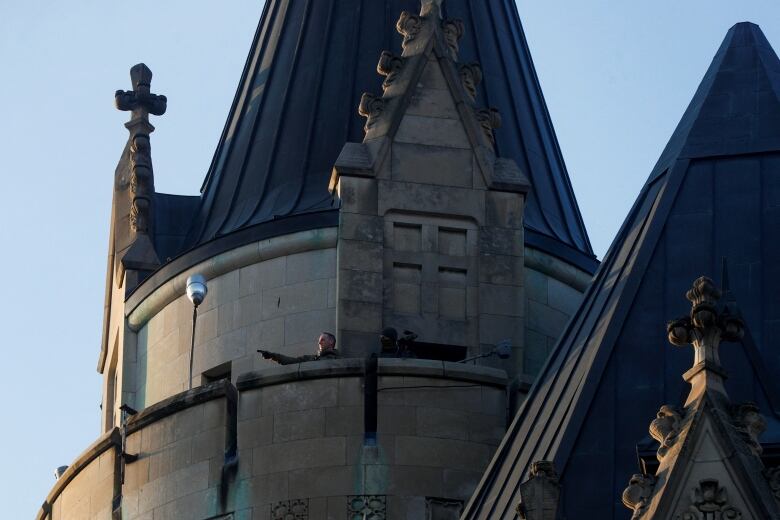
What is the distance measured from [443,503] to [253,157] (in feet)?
24.7

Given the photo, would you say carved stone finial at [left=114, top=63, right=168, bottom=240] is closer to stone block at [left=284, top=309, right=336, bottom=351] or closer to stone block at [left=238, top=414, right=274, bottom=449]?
stone block at [left=284, top=309, right=336, bottom=351]

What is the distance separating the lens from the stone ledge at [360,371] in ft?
135

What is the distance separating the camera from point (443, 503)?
4066 centimetres

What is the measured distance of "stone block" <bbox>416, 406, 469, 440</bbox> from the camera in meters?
41.1

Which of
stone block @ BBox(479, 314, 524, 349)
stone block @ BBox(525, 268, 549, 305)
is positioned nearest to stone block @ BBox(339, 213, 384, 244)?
stone block @ BBox(479, 314, 524, 349)

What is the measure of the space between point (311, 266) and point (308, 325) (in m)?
0.85

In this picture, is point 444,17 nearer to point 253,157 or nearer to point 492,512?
point 253,157

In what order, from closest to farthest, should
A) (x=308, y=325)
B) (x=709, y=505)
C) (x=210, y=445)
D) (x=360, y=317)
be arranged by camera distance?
(x=709, y=505) → (x=210, y=445) → (x=360, y=317) → (x=308, y=325)

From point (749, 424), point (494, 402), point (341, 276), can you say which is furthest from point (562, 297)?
point (749, 424)

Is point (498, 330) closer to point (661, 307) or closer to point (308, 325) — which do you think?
point (308, 325)

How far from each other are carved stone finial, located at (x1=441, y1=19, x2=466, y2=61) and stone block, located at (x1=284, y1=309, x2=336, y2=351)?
3.87m

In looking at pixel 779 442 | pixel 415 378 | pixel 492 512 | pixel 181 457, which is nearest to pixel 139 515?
pixel 181 457

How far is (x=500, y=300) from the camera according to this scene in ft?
142

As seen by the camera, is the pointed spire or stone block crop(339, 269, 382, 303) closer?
stone block crop(339, 269, 382, 303)
